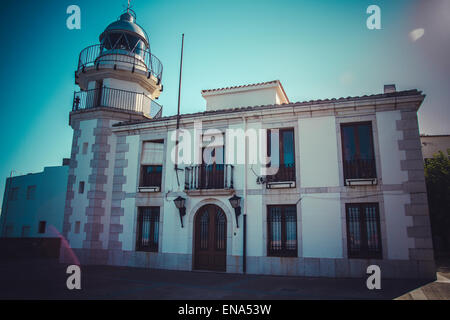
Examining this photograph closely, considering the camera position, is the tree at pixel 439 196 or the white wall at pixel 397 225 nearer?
the white wall at pixel 397 225

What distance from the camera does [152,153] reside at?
45.0 feet

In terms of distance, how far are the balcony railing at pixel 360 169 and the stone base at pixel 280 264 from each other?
281 cm

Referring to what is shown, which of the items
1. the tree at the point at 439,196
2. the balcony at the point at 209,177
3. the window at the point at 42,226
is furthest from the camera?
the window at the point at 42,226

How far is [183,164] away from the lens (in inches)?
508

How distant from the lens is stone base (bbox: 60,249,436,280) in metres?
9.62

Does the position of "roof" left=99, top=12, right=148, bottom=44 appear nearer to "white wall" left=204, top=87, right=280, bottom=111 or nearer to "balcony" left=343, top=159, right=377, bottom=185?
"white wall" left=204, top=87, right=280, bottom=111

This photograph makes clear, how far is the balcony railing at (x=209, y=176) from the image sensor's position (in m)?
12.0

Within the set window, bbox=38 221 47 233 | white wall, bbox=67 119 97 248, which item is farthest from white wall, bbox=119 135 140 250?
window, bbox=38 221 47 233

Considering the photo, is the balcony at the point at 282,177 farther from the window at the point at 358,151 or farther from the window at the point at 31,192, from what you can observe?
the window at the point at 31,192

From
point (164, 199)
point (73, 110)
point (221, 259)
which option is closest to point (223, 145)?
point (164, 199)

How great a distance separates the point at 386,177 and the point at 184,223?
7.60 m

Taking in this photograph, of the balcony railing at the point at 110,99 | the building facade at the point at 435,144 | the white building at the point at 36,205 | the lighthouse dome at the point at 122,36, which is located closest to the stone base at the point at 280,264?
the balcony railing at the point at 110,99

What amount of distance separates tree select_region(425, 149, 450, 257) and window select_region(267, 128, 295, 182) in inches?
372

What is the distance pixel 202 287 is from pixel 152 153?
6.99 m
